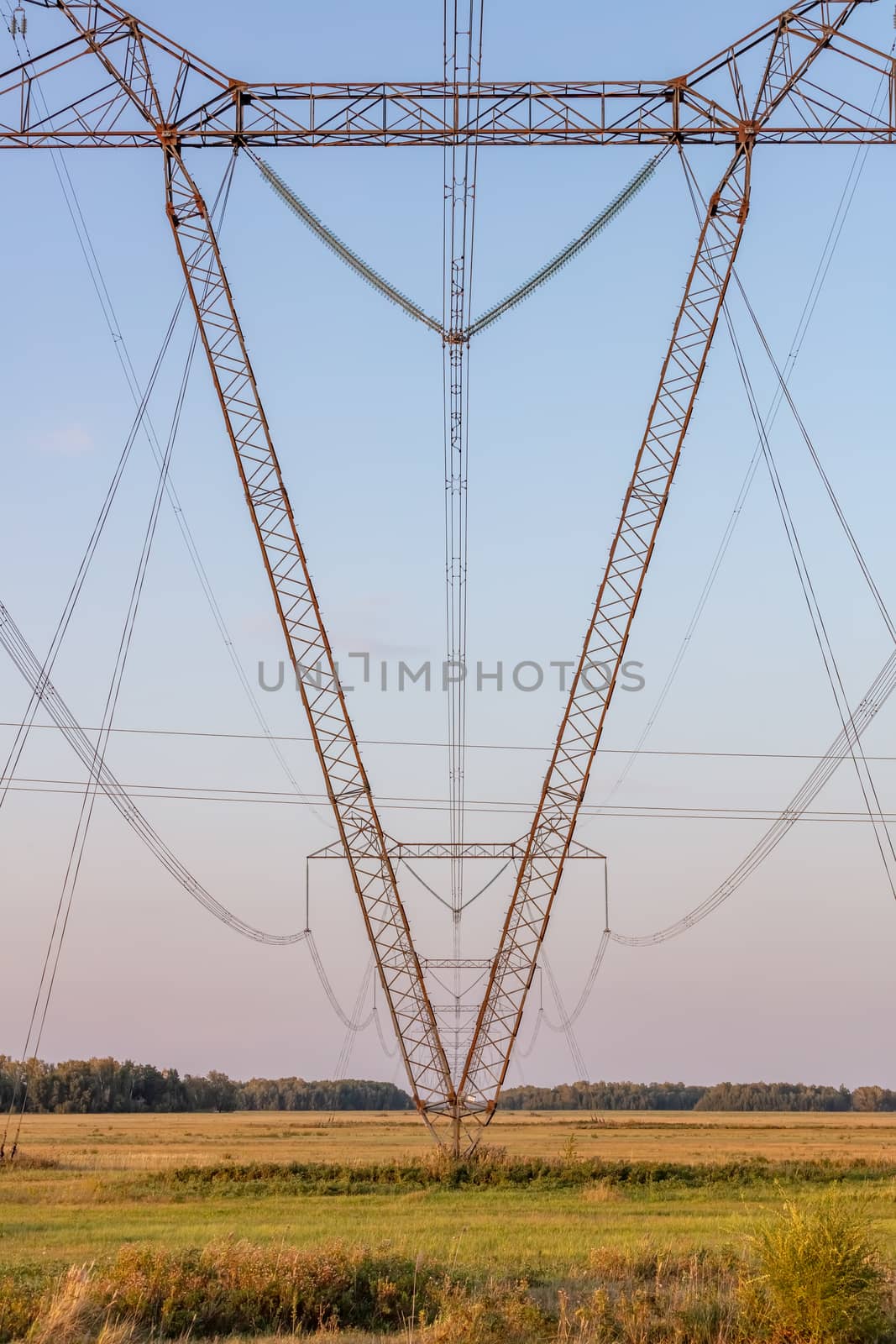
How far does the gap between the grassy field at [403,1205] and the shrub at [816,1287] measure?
7.88 feet

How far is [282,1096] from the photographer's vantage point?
188 m

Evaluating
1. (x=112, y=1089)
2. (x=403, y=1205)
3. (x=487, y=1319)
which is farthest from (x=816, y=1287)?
(x=112, y=1089)

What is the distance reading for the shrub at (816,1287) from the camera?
18.8 meters

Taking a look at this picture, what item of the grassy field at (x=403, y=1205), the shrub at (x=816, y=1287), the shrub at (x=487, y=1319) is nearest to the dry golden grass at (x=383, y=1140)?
the grassy field at (x=403, y=1205)

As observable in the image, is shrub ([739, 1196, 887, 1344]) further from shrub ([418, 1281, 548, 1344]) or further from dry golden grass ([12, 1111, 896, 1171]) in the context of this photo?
dry golden grass ([12, 1111, 896, 1171])

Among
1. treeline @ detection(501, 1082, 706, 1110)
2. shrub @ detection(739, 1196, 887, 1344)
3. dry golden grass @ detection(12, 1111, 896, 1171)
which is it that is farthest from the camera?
treeline @ detection(501, 1082, 706, 1110)

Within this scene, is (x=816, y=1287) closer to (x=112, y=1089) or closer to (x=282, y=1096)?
(x=112, y=1089)

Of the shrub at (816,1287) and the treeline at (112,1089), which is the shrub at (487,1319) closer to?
the shrub at (816,1287)

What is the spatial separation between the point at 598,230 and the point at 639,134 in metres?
2.80

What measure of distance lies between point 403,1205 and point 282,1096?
155m

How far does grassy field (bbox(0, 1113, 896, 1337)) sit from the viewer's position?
1014 inches

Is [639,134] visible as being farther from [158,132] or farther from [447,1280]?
[447,1280]

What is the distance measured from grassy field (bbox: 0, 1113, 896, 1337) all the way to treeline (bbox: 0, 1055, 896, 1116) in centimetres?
6573

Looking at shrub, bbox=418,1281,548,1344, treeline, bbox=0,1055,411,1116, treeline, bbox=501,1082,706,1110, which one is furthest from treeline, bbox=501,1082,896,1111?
shrub, bbox=418,1281,548,1344
